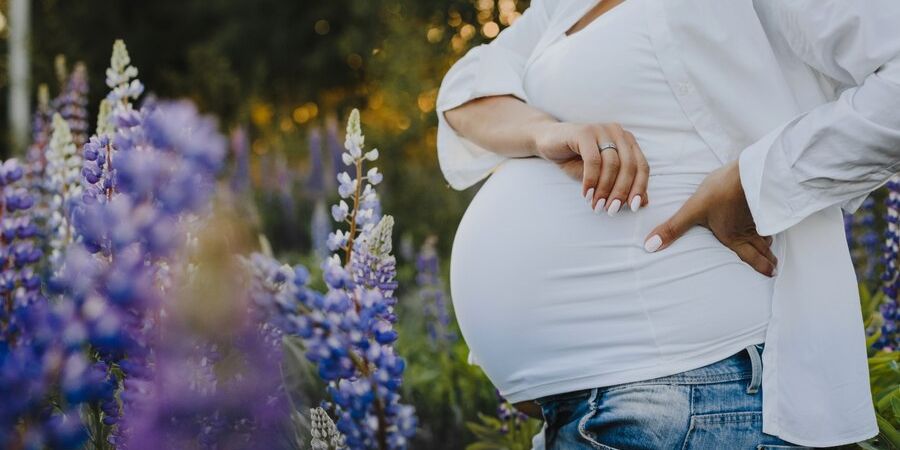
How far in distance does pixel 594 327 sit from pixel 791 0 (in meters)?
0.63

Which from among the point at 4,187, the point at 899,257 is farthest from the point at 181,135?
the point at 899,257

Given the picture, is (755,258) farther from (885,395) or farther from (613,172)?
(885,395)

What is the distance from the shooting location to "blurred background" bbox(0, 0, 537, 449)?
331 centimetres

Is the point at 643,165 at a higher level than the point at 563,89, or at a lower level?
lower

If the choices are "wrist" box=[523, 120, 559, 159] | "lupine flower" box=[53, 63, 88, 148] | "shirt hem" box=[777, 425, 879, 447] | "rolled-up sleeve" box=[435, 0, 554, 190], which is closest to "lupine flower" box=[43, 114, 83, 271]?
"lupine flower" box=[53, 63, 88, 148]

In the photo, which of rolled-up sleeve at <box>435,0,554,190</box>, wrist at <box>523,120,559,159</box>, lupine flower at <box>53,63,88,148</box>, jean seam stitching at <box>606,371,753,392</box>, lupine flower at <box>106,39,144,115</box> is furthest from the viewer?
lupine flower at <box>53,63,88,148</box>

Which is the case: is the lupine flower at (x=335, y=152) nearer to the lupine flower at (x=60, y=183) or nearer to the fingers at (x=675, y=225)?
the lupine flower at (x=60, y=183)

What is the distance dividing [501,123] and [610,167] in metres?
0.39

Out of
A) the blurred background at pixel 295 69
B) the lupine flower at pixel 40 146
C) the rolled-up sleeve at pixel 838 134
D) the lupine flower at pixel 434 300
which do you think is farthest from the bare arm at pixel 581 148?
the blurred background at pixel 295 69

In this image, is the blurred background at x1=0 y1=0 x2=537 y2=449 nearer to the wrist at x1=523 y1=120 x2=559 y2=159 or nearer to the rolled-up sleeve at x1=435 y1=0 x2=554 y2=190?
the rolled-up sleeve at x1=435 y1=0 x2=554 y2=190

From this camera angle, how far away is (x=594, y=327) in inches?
59.0

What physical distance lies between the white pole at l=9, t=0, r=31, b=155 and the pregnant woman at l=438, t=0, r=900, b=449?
6198 mm

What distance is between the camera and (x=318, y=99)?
1739cm

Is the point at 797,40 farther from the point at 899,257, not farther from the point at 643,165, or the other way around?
the point at 899,257
